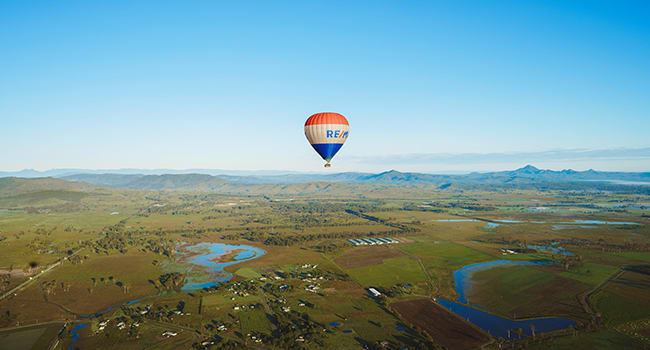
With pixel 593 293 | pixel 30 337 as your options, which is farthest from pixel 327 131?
pixel 593 293

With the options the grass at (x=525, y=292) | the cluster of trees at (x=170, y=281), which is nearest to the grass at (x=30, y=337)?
the cluster of trees at (x=170, y=281)

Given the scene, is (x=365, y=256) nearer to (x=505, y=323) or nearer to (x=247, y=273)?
(x=247, y=273)

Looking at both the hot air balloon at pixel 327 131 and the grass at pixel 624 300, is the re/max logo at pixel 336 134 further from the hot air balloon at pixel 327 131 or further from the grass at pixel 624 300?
the grass at pixel 624 300

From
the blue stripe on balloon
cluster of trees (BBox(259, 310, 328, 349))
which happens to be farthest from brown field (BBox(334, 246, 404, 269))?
the blue stripe on balloon

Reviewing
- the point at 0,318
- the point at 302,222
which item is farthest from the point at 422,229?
the point at 0,318

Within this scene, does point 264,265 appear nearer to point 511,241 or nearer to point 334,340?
point 334,340

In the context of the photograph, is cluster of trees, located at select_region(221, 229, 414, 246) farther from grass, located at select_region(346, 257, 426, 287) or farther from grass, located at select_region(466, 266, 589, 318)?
grass, located at select_region(466, 266, 589, 318)
